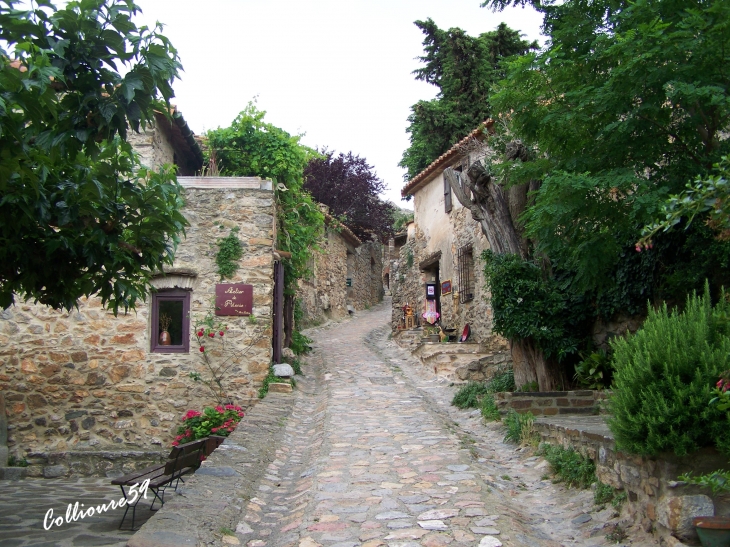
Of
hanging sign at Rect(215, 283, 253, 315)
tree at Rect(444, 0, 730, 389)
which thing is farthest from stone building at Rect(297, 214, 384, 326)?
tree at Rect(444, 0, 730, 389)

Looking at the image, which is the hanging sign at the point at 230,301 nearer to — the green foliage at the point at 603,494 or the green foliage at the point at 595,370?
the green foliage at the point at 595,370

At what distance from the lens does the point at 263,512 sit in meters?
5.59

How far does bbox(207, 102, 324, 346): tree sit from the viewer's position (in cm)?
1266

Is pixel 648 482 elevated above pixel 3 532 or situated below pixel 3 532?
above

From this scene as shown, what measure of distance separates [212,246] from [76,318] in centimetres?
249

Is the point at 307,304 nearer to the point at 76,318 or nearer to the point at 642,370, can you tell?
the point at 76,318

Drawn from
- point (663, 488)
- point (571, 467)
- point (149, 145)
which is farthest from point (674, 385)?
point (149, 145)

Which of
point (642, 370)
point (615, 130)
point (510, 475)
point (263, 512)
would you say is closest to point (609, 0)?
point (615, 130)

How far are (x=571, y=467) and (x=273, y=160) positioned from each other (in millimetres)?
8701

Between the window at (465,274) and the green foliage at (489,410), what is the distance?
268 inches

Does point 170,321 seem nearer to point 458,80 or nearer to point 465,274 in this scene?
point 465,274

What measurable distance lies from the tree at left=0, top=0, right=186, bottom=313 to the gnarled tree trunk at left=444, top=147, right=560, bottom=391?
5524 millimetres

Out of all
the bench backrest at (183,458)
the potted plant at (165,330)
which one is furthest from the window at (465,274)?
Result: the bench backrest at (183,458)

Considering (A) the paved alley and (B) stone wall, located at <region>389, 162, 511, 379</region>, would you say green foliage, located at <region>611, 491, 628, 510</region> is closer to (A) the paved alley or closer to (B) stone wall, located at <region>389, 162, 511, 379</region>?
(A) the paved alley
